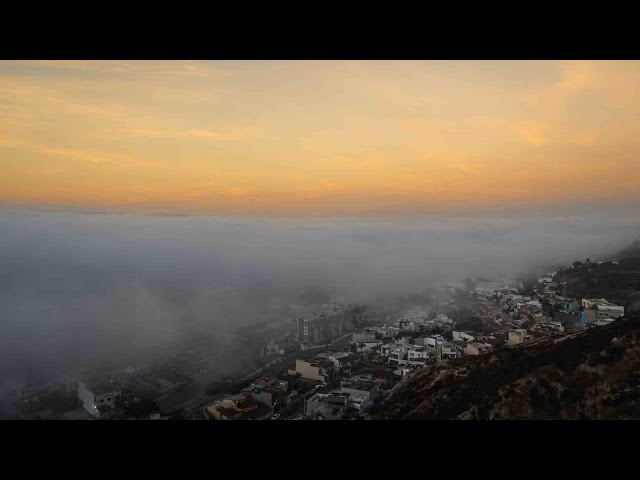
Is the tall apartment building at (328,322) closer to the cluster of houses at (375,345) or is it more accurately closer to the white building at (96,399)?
the cluster of houses at (375,345)

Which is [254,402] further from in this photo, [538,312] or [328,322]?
[538,312]

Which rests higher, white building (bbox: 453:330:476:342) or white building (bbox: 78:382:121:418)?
white building (bbox: 453:330:476:342)

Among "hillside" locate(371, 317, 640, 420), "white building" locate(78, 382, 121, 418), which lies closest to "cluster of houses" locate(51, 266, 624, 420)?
"white building" locate(78, 382, 121, 418)

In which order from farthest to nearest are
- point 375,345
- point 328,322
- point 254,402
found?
point 328,322, point 375,345, point 254,402

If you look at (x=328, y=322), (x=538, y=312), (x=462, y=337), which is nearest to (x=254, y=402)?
(x=328, y=322)

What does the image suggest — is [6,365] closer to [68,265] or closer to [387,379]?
[68,265]

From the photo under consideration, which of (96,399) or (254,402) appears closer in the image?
(96,399)

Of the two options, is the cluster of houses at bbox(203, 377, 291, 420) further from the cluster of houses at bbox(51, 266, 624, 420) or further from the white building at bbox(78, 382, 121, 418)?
the white building at bbox(78, 382, 121, 418)
